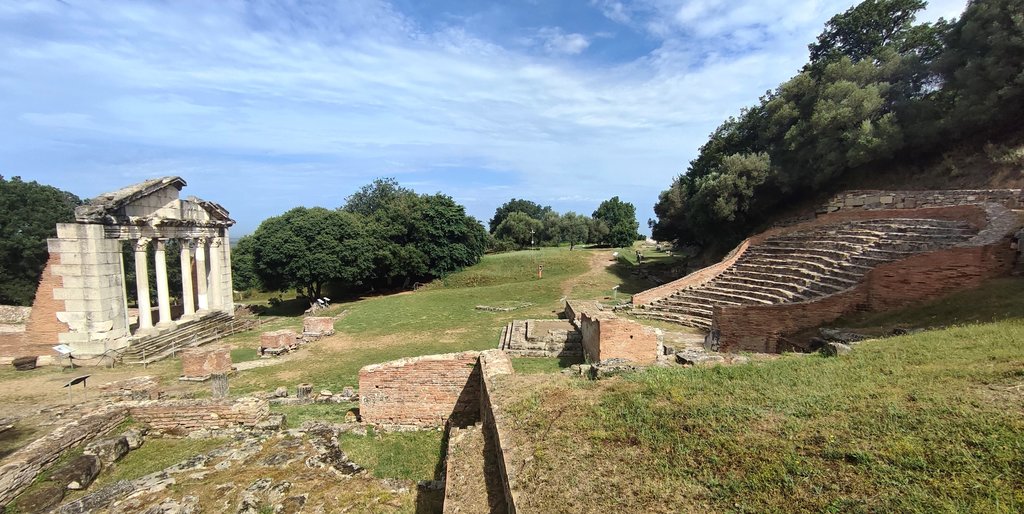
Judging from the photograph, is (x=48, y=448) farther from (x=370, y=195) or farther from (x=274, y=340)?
(x=370, y=195)

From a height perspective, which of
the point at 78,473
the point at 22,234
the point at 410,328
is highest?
the point at 22,234

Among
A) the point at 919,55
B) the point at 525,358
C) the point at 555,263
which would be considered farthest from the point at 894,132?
the point at 555,263

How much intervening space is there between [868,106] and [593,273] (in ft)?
62.8

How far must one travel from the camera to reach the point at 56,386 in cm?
1352

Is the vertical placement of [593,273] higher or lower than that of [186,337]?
higher

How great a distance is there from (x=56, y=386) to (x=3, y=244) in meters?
24.2

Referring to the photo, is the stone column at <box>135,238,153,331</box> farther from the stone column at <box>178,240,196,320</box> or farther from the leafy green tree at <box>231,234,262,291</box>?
the leafy green tree at <box>231,234,262,291</box>

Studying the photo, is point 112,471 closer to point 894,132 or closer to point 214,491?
point 214,491

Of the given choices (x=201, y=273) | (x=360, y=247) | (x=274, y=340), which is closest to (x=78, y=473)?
(x=274, y=340)

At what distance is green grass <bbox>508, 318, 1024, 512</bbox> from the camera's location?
3516 mm

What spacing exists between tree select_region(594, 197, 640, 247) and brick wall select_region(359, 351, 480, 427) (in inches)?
2087

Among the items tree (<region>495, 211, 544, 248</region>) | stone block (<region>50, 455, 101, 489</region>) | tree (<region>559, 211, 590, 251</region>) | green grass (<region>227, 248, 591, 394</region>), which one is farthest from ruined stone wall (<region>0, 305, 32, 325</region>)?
tree (<region>559, 211, 590, 251</region>)

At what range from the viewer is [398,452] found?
314 inches

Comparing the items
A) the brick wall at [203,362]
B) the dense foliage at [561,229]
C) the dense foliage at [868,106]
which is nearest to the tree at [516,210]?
the dense foliage at [561,229]
